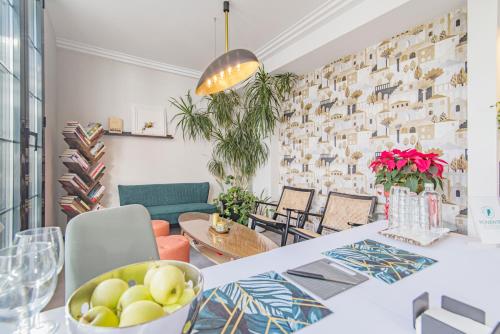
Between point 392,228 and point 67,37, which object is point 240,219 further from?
point 67,37

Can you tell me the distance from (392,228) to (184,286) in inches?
52.9

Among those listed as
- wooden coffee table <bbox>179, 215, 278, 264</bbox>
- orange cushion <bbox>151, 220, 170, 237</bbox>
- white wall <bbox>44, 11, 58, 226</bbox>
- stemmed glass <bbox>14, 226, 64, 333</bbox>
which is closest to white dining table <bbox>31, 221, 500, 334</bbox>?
stemmed glass <bbox>14, 226, 64, 333</bbox>

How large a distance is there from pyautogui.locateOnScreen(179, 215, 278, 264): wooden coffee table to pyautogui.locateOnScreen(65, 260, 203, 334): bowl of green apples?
1.31 m

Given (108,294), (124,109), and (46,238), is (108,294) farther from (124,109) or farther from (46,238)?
(124,109)

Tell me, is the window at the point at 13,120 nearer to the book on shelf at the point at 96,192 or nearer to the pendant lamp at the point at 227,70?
the pendant lamp at the point at 227,70

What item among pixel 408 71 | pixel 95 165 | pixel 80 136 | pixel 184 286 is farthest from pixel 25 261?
pixel 95 165

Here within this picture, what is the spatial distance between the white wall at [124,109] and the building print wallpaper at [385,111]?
211cm

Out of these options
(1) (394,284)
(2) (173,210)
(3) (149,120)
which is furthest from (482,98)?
(3) (149,120)

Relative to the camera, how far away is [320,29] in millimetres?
2646

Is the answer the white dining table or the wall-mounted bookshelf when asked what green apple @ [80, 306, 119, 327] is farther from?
the wall-mounted bookshelf

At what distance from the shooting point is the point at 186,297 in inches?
17.6

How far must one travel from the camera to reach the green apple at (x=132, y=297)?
0.42 meters

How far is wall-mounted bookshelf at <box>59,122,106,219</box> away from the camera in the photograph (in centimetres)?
311

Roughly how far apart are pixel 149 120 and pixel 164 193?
129cm
